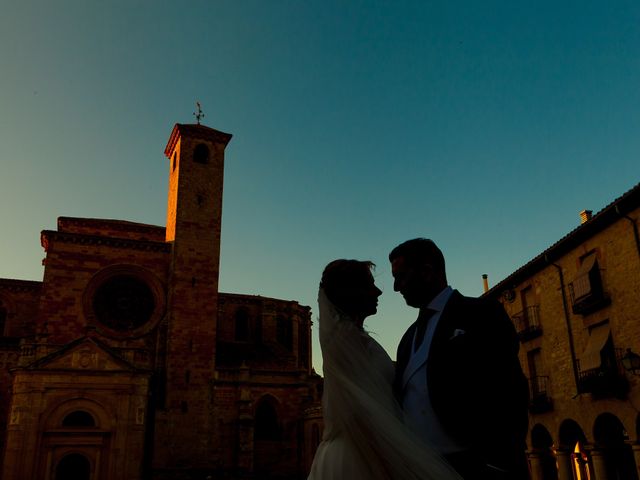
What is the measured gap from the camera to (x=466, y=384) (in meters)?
2.51

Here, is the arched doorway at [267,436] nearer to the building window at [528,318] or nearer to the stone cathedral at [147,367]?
the stone cathedral at [147,367]

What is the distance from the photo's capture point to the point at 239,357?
3631 centimetres

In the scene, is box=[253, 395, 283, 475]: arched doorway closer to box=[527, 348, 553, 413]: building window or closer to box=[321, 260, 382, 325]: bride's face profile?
→ box=[527, 348, 553, 413]: building window

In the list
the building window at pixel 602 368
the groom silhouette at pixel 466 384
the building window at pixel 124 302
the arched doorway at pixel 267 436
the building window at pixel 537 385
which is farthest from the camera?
the arched doorway at pixel 267 436

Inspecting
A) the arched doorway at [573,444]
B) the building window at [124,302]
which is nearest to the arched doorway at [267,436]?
the building window at [124,302]

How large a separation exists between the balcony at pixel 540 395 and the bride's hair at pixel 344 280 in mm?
17627

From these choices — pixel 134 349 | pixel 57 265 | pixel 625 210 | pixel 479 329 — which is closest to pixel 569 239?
pixel 625 210

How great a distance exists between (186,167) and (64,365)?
43.6 ft

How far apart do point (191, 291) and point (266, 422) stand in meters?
8.56

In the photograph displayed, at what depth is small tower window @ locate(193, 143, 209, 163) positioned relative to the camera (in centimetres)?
3528

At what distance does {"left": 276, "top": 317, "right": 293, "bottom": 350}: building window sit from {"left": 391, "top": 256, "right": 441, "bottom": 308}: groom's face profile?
38599mm

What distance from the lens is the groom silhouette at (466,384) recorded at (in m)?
2.41

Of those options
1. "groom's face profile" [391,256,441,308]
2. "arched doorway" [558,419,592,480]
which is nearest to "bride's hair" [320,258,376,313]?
"groom's face profile" [391,256,441,308]

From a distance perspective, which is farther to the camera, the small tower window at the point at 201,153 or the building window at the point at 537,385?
the small tower window at the point at 201,153
